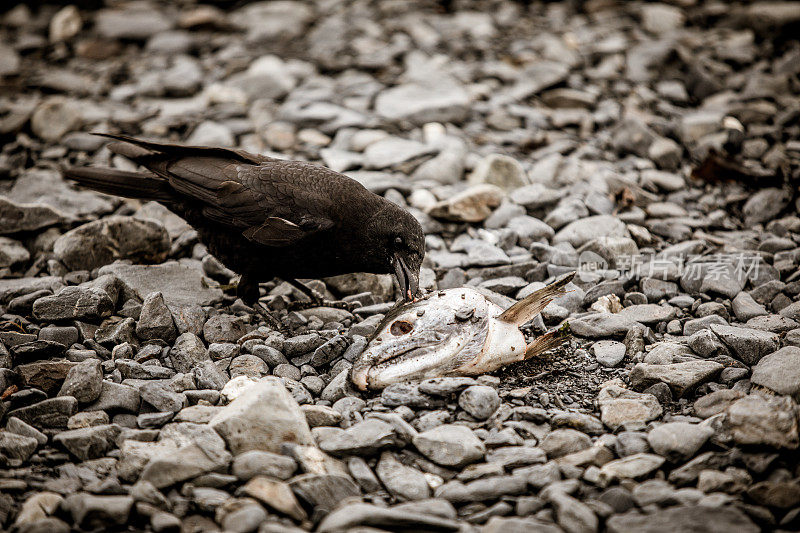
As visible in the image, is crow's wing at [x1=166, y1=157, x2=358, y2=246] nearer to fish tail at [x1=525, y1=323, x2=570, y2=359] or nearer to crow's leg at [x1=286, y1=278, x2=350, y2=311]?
crow's leg at [x1=286, y1=278, x2=350, y2=311]

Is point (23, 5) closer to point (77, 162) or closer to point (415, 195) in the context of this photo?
point (77, 162)

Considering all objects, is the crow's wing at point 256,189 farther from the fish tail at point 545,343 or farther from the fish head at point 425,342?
the fish tail at point 545,343

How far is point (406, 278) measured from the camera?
14.2ft

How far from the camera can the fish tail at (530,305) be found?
3619 mm

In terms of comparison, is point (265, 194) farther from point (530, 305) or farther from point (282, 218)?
point (530, 305)

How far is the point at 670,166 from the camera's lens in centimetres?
641

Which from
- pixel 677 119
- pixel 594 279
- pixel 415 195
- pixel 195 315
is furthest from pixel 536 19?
pixel 195 315

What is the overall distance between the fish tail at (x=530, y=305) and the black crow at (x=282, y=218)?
0.74 m

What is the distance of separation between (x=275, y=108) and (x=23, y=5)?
4.87 metres

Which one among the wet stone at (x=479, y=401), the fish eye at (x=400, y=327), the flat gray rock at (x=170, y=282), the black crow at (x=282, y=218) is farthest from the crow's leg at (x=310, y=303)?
the wet stone at (x=479, y=401)

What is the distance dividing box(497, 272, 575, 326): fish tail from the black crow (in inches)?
29.2

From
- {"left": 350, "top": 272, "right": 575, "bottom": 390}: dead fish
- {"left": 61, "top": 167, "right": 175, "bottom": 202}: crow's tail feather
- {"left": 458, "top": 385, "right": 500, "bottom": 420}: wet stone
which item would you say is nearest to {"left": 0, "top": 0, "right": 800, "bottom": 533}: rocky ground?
{"left": 458, "top": 385, "right": 500, "bottom": 420}: wet stone

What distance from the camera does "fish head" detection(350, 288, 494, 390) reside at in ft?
11.8

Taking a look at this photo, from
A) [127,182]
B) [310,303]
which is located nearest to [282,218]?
[310,303]
